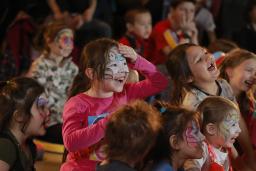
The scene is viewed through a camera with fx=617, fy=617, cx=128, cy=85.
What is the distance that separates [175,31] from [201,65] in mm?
1917

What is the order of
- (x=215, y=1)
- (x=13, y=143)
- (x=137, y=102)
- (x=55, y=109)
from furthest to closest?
1. (x=215, y=1)
2. (x=55, y=109)
3. (x=13, y=143)
4. (x=137, y=102)

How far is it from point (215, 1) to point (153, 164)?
354 cm

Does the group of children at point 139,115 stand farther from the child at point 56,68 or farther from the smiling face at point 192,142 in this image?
the child at point 56,68

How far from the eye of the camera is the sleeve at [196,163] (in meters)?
2.77

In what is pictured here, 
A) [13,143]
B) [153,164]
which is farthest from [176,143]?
[13,143]

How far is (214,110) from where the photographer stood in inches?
115

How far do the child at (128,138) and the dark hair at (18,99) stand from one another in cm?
60

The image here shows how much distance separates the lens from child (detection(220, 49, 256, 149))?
137 inches

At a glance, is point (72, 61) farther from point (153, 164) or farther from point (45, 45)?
point (153, 164)

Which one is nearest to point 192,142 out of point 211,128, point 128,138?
point 211,128

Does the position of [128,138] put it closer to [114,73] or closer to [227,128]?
[114,73]

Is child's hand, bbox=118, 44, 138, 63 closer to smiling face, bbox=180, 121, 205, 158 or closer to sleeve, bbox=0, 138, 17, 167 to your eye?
smiling face, bbox=180, 121, 205, 158

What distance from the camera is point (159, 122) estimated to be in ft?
8.37

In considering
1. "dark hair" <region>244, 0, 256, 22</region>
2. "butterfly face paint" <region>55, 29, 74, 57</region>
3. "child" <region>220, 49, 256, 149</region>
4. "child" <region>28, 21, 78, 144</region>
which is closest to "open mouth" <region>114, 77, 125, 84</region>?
"child" <region>220, 49, 256, 149</region>
